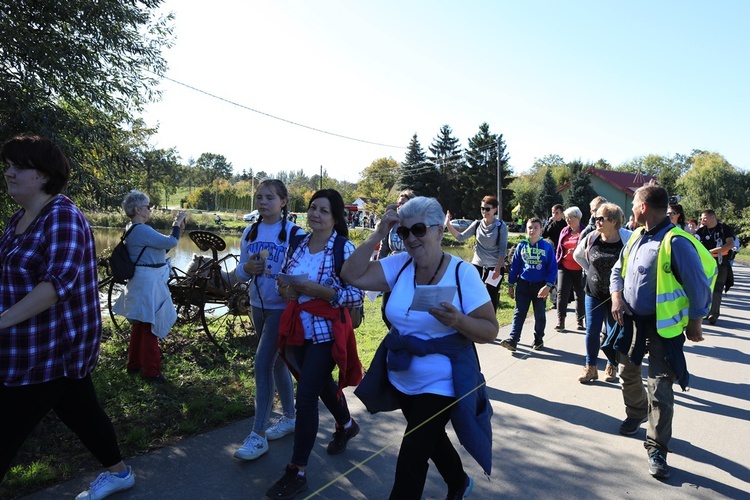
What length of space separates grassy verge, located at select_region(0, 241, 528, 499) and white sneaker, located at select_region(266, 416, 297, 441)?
51 centimetres

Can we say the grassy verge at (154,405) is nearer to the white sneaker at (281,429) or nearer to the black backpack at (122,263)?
the white sneaker at (281,429)

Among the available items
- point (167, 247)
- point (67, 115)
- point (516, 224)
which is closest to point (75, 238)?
point (167, 247)

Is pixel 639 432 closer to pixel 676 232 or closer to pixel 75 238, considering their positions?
pixel 676 232

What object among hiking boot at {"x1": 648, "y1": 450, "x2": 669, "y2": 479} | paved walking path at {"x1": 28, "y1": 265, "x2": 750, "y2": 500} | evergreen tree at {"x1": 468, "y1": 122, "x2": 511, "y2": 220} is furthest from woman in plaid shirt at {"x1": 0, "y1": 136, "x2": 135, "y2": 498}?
evergreen tree at {"x1": 468, "y1": 122, "x2": 511, "y2": 220}

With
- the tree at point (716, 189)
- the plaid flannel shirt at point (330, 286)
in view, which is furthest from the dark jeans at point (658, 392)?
the tree at point (716, 189)

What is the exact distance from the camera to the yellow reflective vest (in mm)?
3473

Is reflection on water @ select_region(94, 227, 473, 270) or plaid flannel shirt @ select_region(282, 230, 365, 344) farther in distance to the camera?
reflection on water @ select_region(94, 227, 473, 270)

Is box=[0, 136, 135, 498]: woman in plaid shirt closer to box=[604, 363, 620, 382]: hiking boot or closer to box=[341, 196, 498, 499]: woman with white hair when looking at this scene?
box=[341, 196, 498, 499]: woman with white hair

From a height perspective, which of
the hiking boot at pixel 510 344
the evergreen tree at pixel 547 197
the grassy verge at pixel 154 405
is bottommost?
the grassy verge at pixel 154 405

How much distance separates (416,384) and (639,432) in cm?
266

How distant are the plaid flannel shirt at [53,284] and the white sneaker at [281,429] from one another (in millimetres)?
1492

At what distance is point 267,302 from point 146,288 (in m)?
1.94

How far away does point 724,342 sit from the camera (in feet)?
24.3

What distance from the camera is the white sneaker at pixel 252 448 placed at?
327 centimetres
